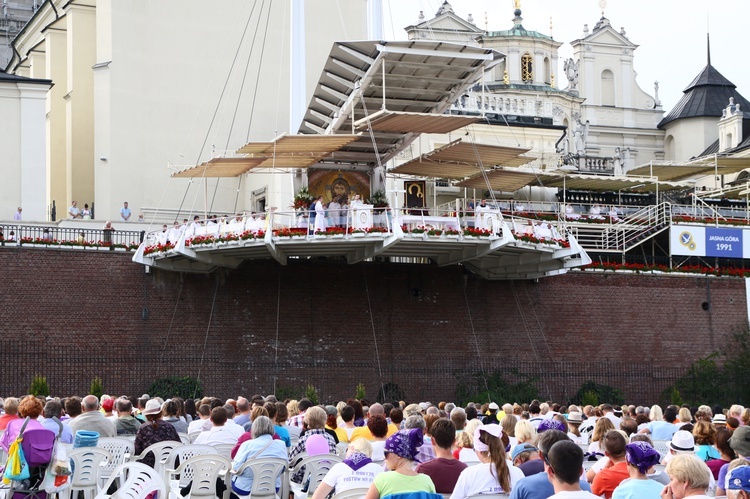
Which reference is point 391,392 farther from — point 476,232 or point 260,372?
point 476,232

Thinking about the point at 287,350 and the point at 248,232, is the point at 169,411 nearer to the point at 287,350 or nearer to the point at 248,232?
the point at 248,232

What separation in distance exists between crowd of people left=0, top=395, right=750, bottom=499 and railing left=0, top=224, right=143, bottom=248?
20.6m

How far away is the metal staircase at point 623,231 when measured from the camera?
5141 centimetres

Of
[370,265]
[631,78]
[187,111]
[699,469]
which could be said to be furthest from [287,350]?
[631,78]

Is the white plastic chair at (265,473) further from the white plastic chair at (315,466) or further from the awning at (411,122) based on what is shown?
the awning at (411,122)

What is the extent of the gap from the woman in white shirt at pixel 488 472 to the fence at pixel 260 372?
95.8 feet

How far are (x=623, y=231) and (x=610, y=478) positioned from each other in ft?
131

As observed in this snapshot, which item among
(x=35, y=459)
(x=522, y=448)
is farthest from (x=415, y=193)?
(x=522, y=448)

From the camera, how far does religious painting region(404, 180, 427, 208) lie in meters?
53.3

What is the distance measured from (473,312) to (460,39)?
34526 millimetres

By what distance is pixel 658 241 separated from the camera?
176 feet

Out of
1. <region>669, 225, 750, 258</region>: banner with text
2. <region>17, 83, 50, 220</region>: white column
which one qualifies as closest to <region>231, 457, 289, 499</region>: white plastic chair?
<region>17, 83, 50, 220</region>: white column

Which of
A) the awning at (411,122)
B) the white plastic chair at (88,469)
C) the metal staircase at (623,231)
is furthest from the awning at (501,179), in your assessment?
the white plastic chair at (88,469)

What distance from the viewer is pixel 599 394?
149ft
